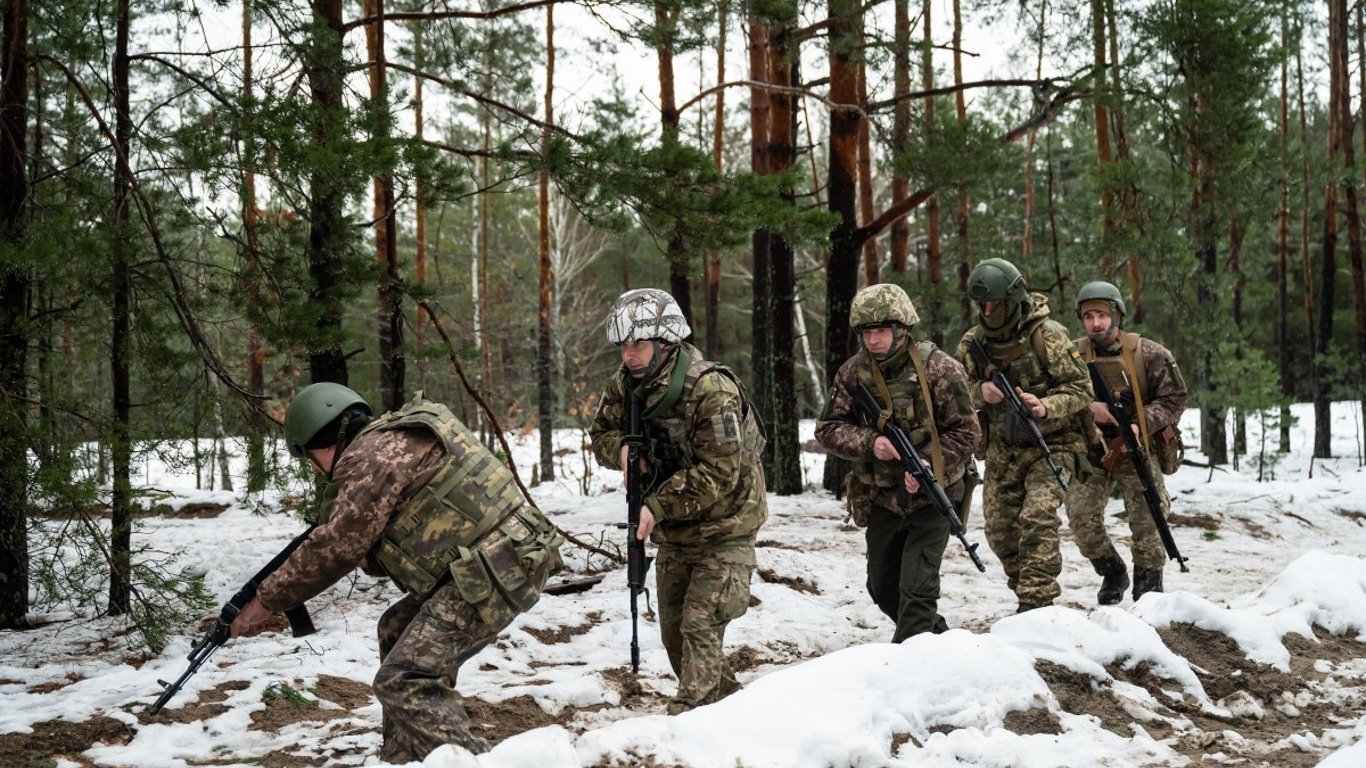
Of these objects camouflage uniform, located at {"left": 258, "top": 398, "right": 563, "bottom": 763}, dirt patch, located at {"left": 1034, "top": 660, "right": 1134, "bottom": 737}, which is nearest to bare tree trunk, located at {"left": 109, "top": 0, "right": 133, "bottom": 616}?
camouflage uniform, located at {"left": 258, "top": 398, "right": 563, "bottom": 763}

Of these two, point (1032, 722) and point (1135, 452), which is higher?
point (1135, 452)

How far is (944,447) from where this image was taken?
571 centimetres

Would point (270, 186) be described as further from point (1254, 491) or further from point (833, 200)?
point (1254, 491)

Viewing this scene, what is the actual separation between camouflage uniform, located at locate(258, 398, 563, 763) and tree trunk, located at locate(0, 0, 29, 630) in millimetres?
Answer: 2449

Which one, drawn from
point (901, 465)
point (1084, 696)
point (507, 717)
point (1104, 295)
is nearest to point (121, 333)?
point (507, 717)

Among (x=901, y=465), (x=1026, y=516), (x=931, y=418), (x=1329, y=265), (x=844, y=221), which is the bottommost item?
(x=1026, y=516)

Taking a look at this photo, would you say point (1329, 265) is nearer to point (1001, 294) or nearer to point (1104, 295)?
point (1104, 295)

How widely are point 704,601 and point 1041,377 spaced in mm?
2899

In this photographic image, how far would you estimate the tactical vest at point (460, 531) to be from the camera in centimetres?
390

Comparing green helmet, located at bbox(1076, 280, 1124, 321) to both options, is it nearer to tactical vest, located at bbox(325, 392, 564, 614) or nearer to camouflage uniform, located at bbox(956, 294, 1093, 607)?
camouflage uniform, located at bbox(956, 294, 1093, 607)

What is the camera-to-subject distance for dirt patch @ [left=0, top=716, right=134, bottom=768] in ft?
15.1

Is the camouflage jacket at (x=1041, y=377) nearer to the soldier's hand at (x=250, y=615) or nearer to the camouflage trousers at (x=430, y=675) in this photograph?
the camouflage trousers at (x=430, y=675)

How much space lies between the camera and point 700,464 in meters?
4.68

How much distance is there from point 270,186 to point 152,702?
9.25ft
